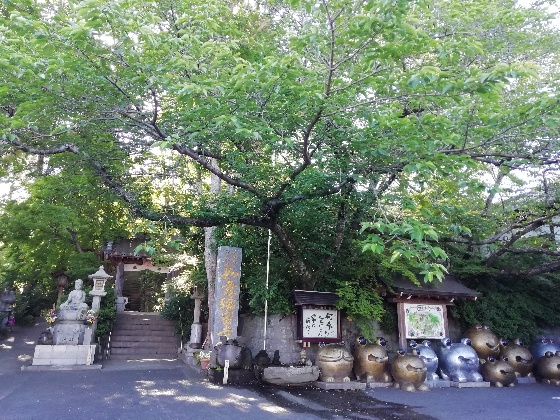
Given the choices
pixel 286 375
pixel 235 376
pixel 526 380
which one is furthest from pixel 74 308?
pixel 526 380

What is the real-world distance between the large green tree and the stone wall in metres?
1.27

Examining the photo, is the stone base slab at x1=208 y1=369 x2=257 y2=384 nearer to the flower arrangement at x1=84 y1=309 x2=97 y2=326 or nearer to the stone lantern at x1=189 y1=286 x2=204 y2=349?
the stone lantern at x1=189 y1=286 x2=204 y2=349

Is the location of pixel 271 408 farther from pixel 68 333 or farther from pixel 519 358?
pixel 519 358

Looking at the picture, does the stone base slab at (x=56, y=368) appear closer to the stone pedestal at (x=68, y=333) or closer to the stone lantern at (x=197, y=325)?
the stone pedestal at (x=68, y=333)

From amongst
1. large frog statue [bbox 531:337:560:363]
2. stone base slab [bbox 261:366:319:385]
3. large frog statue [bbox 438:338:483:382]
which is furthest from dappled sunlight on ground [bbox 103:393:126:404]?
large frog statue [bbox 531:337:560:363]

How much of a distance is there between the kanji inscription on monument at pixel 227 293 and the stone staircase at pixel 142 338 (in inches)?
205

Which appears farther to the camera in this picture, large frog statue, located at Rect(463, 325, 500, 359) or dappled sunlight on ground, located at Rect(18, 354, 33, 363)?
dappled sunlight on ground, located at Rect(18, 354, 33, 363)

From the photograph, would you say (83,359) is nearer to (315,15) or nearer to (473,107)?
(315,15)

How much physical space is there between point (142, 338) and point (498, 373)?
1202 cm

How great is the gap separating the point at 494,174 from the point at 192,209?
31.7ft

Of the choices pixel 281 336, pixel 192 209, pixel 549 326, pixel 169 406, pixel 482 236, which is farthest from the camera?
pixel 549 326

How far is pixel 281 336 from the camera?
10.5m

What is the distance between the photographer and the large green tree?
518cm

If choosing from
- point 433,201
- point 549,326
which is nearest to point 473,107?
point 433,201
